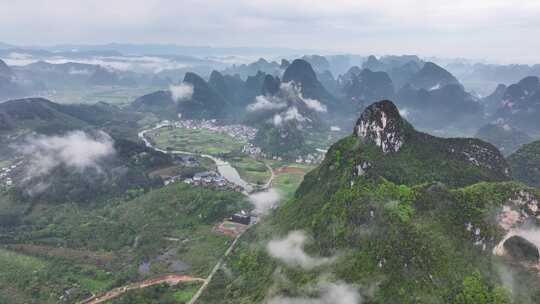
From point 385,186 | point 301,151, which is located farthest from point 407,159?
point 301,151

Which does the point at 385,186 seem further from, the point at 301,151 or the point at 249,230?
the point at 301,151

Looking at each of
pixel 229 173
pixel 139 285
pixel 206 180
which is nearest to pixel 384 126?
pixel 139 285

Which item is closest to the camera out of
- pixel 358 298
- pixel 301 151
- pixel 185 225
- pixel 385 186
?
pixel 358 298

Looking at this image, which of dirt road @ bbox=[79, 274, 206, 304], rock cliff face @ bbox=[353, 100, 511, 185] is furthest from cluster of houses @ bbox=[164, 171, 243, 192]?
rock cliff face @ bbox=[353, 100, 511, 185]

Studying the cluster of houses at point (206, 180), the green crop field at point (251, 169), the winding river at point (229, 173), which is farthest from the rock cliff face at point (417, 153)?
the green crop field at point (251, 169)

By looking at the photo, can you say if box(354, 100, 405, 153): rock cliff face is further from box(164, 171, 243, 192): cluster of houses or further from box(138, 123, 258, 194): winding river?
box(138, 123, 258, 194): winding river

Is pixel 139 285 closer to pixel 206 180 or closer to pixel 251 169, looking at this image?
pixel 206 180

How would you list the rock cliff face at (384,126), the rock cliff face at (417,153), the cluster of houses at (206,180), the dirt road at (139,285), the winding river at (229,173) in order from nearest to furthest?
the dirt road at (139,285) < the rock cliff face at (417,153) < the rock cliff face at (384,126) < the cluster of houses at (206,180) < the winding river at (229,173)

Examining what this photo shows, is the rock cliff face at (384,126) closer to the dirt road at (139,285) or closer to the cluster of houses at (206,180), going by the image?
the dirt road at (139,285)
